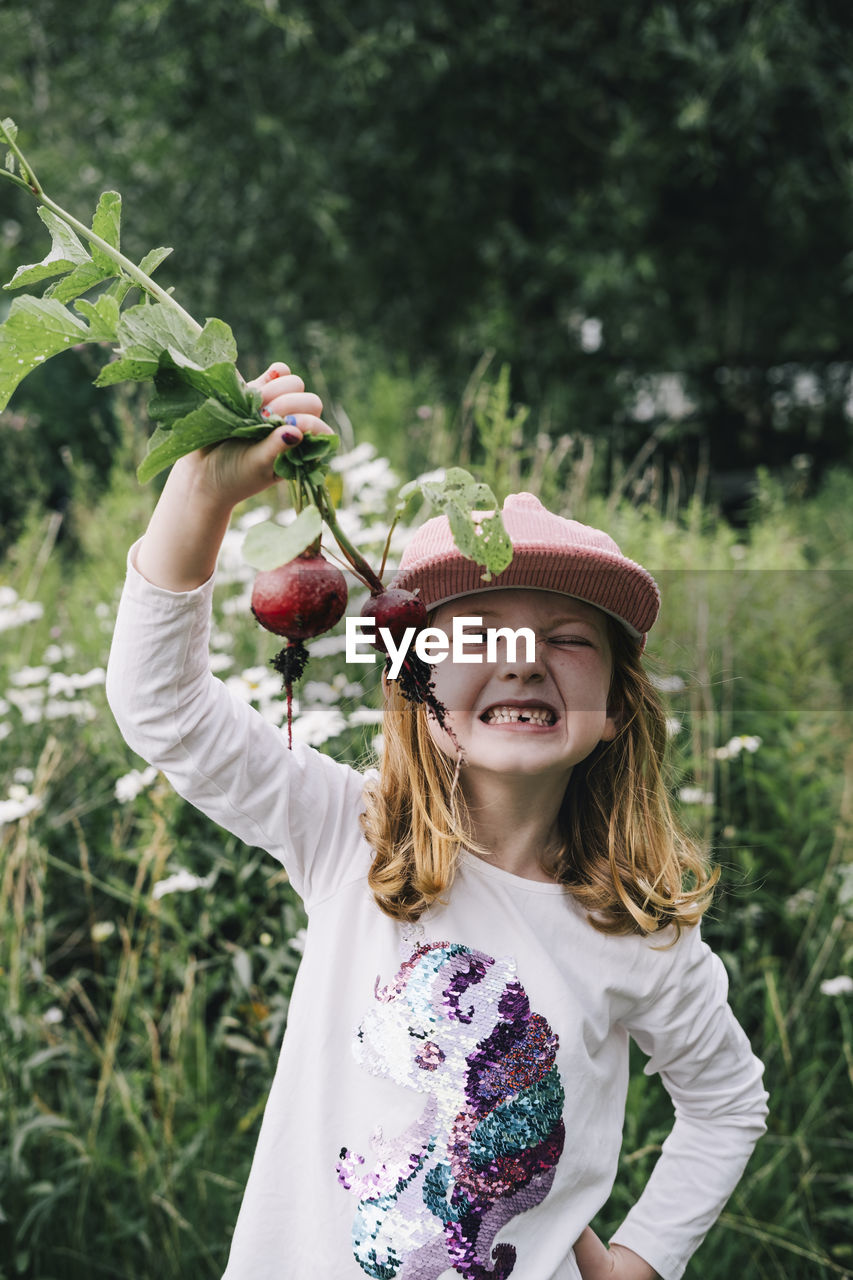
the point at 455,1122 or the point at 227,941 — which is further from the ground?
the point at 227,941

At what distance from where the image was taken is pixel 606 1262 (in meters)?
1.55

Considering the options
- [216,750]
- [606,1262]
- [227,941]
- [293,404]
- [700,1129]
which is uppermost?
[293,404]

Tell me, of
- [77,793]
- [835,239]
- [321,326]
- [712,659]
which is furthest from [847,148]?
[77,793]

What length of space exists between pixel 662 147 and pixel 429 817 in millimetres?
7473

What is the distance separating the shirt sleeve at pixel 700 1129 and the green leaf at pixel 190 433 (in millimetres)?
1073

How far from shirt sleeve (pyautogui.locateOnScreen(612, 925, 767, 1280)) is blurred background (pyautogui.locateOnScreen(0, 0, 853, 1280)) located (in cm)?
31

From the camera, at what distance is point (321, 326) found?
7.87m

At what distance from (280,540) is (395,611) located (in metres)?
0.14

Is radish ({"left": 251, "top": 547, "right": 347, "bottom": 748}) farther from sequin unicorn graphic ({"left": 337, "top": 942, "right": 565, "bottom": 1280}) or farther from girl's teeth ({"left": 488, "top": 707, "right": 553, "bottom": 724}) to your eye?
sequin unicorn graphic ({"left": 337, "top": 942, "right": 565, "bottom": 1280})

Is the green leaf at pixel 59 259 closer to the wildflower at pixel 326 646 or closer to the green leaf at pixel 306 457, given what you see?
the green leaf at pixel 306 457

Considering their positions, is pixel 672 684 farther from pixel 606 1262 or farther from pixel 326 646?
pixel 606 1262

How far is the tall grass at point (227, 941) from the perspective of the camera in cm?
200

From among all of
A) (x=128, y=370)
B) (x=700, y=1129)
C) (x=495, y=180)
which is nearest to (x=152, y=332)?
(x=128, y=370)

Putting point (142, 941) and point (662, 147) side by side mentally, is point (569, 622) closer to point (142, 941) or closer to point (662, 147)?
point (142, 941)
